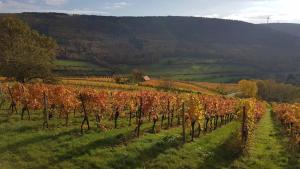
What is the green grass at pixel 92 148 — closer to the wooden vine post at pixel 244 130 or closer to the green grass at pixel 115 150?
the green grass at pixel 115 150

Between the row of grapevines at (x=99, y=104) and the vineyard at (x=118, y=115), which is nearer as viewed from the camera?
the vineyard at (x=118, y=115)

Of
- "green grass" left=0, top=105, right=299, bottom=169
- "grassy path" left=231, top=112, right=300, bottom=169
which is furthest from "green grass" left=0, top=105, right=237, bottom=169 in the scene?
"grassy path" left=231, top=112, right=300, bottom=169

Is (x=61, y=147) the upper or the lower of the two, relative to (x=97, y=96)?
lower

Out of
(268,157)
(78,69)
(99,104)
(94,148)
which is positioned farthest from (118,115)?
(78,69)

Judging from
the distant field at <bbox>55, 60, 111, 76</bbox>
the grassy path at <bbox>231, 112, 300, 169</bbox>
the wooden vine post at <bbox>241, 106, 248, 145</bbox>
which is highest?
the wooden vine post at <bbox>241, 106, 248, 145</bbox>

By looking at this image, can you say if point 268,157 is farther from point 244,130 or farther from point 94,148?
point 94,148

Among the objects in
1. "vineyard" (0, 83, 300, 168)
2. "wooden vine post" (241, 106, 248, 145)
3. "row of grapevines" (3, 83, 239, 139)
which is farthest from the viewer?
"row of grapevines" (3, 83, 239, 139)

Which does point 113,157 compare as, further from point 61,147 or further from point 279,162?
point 279,162

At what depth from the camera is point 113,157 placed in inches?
1062

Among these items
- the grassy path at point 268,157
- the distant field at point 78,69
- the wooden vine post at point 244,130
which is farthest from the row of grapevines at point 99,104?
the distant field at point 78,69

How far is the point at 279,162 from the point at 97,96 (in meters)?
15.9

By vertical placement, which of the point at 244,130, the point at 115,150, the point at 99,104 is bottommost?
the point at 115,150

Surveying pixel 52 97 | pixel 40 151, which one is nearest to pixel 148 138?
pixel 40 151

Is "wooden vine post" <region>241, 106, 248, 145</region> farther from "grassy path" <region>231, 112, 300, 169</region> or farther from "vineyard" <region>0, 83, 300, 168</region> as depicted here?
"grassy path" <region>231, 112, 300, 169</region>
